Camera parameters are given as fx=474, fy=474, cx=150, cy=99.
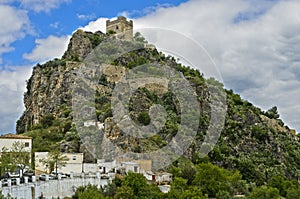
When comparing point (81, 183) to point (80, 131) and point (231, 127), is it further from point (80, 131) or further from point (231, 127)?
point (231, 127)

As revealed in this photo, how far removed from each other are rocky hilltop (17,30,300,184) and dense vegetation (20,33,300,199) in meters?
0.12

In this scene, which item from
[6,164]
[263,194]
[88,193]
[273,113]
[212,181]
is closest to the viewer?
[88,193]

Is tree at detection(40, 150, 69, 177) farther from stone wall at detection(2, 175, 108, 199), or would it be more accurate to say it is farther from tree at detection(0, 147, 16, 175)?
stone wall at detection(2, 175, 108, 199)

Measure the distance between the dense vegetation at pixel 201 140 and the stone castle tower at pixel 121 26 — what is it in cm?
1049

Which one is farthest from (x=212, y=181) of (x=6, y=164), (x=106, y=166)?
(x=6, y=164)

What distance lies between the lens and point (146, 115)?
60.1 meters

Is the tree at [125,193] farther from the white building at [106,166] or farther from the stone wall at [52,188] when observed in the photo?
the white building at [106,166]

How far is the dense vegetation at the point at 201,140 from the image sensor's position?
41781 mm

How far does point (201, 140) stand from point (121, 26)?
3887 cm

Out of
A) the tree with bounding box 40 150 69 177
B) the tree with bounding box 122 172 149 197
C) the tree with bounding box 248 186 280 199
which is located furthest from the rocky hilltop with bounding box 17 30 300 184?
the tree with bounding box 248 186 280 199

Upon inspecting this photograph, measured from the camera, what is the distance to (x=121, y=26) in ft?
308

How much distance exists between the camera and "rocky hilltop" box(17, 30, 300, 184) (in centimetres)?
5753

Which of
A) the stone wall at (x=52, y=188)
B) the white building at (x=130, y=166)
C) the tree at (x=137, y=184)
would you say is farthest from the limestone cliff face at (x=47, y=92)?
the tree at (x=137, y=184)

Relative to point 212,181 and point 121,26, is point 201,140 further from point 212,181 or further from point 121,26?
point 121,26
